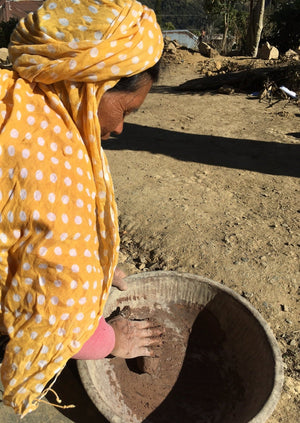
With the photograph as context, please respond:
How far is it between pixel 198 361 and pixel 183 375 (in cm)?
10

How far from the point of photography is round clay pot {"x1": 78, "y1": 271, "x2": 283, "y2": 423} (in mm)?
1582

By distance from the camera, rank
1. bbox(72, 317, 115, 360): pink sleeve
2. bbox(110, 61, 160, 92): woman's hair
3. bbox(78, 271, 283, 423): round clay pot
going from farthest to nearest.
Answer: bbox(78, 271, 283, 423): round clay pot < bbox(72, 317, 115, 360): pink sleeve < bbox(110, 61, 160, 92): woman's hair

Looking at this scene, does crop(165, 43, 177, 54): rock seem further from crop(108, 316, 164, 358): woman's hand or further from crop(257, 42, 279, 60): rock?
crop(108, 316, 164, 358): woman's hand

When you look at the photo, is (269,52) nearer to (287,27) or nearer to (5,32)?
(287,27)

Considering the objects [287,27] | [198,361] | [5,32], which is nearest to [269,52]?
[287,27]

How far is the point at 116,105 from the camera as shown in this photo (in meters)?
1.22

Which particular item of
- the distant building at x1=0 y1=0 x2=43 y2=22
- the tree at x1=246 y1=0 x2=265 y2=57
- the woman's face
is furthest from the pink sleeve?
the distant building at x1=0 y1=0 x2=43 y2=22

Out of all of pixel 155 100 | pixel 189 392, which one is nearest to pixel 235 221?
pixel 189 392

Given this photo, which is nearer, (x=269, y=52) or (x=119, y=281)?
(x=119, y=281)

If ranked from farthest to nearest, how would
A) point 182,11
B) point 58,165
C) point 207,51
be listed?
point 182,11 → point 207,51 → point 58,165

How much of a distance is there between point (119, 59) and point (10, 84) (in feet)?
1.04

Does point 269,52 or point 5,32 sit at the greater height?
point 269,52

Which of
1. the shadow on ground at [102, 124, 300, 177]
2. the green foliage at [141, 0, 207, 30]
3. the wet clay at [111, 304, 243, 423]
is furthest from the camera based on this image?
the green foliage at [141, 0, 207, 30]

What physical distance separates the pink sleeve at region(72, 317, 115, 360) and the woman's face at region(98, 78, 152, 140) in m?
0.69
